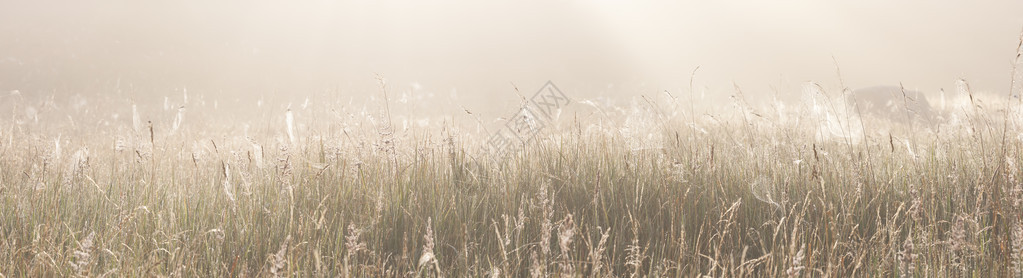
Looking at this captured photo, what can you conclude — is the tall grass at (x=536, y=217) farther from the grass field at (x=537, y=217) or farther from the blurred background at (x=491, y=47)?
the blurred background at (x=491, y=47)

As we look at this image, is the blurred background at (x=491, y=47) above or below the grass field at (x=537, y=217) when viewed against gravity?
above

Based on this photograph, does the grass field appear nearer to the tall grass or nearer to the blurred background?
the tall grass

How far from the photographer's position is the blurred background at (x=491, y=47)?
2200 cm

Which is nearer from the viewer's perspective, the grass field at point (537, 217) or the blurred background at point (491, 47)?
the grass field at point (537, 217)

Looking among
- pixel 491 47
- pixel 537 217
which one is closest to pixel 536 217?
pixel 537 217

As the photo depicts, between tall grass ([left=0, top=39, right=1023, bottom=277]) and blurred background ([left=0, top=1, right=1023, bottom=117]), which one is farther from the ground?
blurred background ([left=0, top=1, right=1023, bottom=117])

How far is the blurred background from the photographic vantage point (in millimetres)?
22000

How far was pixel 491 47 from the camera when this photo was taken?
3366 cm

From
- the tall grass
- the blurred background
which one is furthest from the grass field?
the blurred background

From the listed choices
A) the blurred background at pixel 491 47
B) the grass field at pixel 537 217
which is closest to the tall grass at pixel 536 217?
the grass field at pixel 537 217

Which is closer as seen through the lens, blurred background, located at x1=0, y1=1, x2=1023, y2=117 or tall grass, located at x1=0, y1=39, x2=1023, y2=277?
tall grass, located at x1=0, y1=39, x2=1023, y2=277

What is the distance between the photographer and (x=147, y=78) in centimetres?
2162

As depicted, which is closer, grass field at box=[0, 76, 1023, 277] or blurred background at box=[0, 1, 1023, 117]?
grass field at box=[0, 76, 1023, 277]

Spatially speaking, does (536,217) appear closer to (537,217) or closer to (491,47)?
(537,217)
